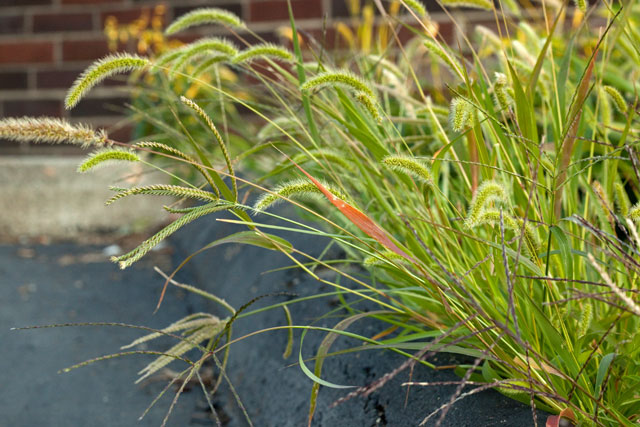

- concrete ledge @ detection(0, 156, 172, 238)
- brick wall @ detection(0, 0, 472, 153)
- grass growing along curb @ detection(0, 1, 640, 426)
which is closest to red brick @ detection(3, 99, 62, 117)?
brick wall @ detection(0, 0, 472, 153)

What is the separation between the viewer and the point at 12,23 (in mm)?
3627

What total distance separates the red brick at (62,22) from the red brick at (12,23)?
85 millimetres

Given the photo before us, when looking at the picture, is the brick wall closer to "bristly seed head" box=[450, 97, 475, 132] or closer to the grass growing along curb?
the grass growing along curb

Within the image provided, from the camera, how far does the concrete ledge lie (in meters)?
3.41

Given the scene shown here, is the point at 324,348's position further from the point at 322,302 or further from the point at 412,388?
the point at 322,302

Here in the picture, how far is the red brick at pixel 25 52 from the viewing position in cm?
362

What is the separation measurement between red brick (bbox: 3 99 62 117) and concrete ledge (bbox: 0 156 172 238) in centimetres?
36

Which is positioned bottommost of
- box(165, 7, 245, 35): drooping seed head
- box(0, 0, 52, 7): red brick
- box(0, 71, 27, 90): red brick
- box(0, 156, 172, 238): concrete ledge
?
box(0, 156, 172, 238): concrete ledge

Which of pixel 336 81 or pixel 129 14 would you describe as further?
pixel 129 14

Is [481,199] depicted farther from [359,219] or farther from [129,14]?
[129,14]

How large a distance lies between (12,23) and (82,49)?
1.38ft

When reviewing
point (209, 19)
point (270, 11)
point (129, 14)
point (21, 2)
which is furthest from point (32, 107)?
point (209, 19)

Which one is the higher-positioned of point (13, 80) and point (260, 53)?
point (260, 53)

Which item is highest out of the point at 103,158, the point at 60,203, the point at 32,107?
the point at 103,158
